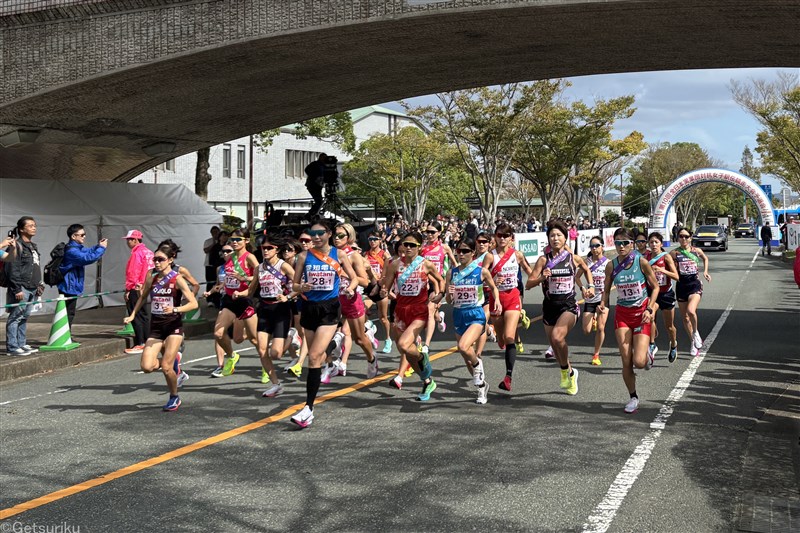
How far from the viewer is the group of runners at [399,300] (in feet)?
27.3

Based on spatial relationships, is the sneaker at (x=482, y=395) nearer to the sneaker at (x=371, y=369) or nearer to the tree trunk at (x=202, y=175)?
the sneaker at (x=371, y=369)

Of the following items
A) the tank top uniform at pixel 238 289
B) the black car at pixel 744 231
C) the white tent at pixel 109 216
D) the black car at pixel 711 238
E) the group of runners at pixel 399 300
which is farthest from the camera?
the black car at pixel 744 231

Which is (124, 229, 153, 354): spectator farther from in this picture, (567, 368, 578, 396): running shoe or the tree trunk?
the tree trunk

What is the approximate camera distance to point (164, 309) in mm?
8422

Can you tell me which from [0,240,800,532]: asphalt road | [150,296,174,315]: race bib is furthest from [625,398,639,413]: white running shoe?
[150,296,174,315]: race bib

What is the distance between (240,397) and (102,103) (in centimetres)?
963

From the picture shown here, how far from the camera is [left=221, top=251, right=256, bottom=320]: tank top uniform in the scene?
33.0 feet

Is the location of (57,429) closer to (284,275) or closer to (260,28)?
(284,275)

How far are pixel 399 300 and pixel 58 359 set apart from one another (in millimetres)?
5860

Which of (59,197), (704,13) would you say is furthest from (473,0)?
(59,197)

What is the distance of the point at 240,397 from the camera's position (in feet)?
30.1

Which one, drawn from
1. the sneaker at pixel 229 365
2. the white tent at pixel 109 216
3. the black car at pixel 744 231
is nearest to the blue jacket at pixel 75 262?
the sneaker at pixel 229 365

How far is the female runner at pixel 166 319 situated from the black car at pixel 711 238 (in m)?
46.3

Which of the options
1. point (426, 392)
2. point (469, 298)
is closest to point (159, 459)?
point (426, 392)
